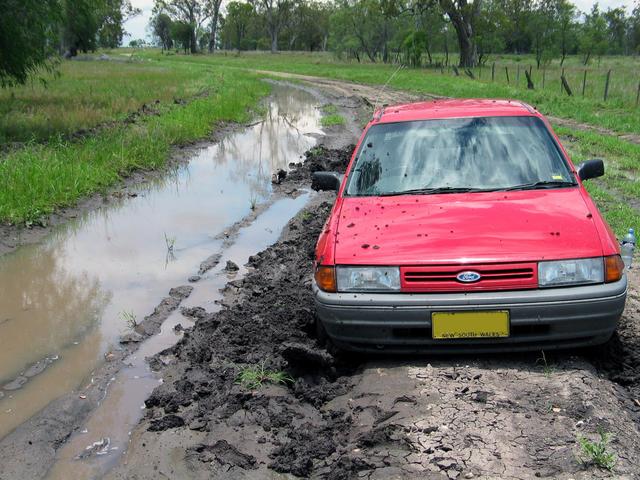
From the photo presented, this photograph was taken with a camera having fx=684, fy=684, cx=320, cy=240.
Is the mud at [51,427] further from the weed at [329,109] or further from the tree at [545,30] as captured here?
the tree at [545,30]

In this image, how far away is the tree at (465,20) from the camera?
47656mm

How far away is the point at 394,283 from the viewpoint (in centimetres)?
412

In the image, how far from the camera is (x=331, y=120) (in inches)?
831

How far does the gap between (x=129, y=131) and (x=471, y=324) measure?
46.0ft

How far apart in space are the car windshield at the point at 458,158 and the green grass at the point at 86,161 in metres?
5.77

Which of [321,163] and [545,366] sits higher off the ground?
[545,366]

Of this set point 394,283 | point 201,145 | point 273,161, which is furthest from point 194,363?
point 201,145

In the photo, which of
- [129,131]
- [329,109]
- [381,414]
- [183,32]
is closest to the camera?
[381,414]

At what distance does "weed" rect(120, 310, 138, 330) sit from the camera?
5.95 meters

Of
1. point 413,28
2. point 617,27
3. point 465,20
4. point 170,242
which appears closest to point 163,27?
point 413,28

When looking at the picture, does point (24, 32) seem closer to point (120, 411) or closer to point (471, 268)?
point (120, 411)

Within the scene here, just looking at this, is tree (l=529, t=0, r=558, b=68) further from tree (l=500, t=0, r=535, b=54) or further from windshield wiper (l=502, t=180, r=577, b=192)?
windshield wiper (l=502, t=180, r=577, b=192)

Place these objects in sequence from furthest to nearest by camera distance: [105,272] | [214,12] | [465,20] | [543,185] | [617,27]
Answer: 1. [214,12]
2. [617,27]
3. [465,20]
4. [105,272]
5. [543,185]

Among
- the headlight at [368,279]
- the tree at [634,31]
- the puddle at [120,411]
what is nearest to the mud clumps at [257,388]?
the puddle at [120,411]
